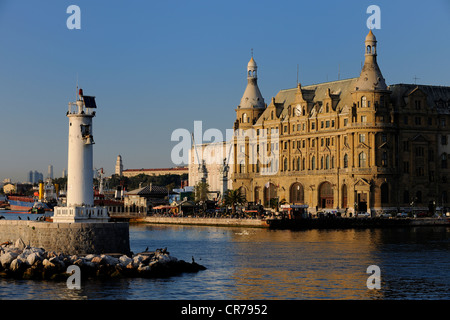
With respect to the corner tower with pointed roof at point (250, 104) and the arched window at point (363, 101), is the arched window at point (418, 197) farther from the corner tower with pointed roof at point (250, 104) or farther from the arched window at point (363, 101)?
the corner tower with pointed roof at point (250, 104)

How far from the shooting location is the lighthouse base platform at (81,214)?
2516 inches

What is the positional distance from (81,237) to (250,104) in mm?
114896

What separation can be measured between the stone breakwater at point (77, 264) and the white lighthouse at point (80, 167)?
4302mm

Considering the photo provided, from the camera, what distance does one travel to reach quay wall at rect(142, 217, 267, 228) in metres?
129

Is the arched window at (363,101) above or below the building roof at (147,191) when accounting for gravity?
above

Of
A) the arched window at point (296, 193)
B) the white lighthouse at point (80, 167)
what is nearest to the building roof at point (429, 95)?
the arched window at point (296, 193)

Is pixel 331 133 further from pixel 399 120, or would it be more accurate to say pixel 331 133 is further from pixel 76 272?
pixel 76 272

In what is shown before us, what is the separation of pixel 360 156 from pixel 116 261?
8942 centimetres

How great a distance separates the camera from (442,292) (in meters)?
54.4

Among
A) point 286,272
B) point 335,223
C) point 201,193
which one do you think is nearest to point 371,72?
point 335,223

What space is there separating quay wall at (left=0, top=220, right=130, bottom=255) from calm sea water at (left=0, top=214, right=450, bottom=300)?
610 centimetres
